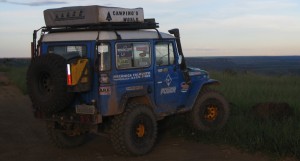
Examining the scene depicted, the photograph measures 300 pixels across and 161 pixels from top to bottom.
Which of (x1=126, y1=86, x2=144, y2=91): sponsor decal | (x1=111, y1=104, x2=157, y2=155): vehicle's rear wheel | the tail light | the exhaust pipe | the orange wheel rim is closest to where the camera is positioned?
the tail light

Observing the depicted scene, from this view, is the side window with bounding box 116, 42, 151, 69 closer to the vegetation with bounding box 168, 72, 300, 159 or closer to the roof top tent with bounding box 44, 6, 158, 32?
the roof top tent with bounding box 44, 6, 158, 32

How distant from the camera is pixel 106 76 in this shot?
798cm

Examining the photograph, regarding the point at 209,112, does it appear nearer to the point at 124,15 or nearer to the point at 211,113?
the point at 211,113

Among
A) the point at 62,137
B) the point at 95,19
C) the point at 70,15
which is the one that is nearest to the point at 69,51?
the point at 70,15

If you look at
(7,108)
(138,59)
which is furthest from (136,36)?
(7,108)

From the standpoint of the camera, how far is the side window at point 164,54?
9.04 meters

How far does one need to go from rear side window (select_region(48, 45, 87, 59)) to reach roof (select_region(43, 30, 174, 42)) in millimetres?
130

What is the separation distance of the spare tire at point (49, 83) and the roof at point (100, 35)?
600 mm

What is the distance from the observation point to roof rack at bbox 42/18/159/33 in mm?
8266

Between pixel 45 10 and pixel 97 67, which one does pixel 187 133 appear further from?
pixel 45 10

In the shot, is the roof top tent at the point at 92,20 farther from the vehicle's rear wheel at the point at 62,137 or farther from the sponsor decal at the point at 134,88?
the vehicle's rear wheel at the point at 62,137

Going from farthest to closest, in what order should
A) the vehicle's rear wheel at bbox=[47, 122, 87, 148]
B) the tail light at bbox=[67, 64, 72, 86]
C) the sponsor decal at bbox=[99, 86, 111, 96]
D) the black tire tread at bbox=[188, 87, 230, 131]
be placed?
1. the black tire tread at bbox=[188, 87, 230, 131]
2. the vehicle's rear wheel at bbox=[47, 122, 87, 148]
3. the sponsor decal at bbox=[99, 86, 111, 96]
4. the tail light at bbox=[67, 64, 72, 86]

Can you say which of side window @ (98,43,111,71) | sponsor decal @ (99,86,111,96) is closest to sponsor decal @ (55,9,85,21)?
side window @ (98,43,111,71)

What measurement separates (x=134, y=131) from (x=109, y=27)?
1.73 m
